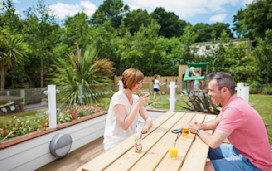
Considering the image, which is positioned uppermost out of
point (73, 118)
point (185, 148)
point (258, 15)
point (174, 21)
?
point (174, 21)

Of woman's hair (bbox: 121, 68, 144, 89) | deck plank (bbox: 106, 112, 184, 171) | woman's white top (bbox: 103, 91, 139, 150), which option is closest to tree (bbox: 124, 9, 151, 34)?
woman's hair (bbox: 121, 68, 144, 89)

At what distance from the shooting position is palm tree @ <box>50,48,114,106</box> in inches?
153

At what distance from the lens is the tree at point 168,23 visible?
→ 28.5 metres

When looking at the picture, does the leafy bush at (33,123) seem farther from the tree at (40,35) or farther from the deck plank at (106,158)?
the tree at (40,35)

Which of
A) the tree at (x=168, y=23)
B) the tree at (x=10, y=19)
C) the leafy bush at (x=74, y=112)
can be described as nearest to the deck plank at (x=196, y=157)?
the leafy bush at (x=74, y=112)

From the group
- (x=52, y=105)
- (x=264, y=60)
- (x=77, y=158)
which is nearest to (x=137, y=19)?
(x=264, y=60)

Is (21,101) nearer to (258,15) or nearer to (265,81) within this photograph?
(265,81)

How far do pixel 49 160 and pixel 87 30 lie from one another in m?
12.0

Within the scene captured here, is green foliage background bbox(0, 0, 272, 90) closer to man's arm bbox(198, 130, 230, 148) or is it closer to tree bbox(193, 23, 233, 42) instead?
man's arm bbox(198, 130, 230, 148)

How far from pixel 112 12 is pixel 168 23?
9.30 meters

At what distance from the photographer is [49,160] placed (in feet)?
8.85

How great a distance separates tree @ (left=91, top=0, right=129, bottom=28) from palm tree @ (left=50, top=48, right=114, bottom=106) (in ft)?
76.1

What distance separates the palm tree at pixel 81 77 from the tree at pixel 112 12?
23191 millimetres

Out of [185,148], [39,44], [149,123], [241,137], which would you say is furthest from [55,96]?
[39,44]
